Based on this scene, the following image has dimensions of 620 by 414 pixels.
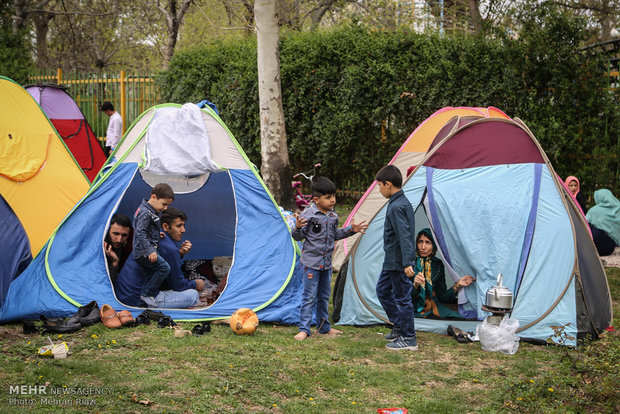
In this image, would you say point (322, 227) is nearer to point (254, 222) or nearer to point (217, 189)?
point (254, 222)

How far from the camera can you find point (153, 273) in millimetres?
5750

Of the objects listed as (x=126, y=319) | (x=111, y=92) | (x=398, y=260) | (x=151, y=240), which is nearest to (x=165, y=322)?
(x=126, y=319)

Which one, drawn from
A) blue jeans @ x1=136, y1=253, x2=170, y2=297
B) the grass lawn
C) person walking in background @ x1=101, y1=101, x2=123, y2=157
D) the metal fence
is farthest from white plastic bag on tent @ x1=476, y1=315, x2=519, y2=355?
the metal fence

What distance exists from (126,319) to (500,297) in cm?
299

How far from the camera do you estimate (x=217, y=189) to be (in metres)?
7.59

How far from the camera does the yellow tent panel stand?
6980 millimetres

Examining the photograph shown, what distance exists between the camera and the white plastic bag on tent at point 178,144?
5.83 m

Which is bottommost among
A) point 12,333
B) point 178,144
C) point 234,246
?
point 12,333

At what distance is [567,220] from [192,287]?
346 cm

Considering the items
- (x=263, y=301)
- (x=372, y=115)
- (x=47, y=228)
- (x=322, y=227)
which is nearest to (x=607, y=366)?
(x=322, y=227)

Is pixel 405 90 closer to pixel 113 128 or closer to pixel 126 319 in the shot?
pixel 113 128

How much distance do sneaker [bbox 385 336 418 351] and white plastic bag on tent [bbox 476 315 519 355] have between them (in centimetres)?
53

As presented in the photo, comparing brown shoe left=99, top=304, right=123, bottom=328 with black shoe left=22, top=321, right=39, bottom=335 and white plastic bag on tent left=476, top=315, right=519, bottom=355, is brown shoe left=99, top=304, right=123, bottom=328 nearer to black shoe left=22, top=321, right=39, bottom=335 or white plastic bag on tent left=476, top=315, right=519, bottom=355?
black shoe left=22, top=321, right=39, bottom=335

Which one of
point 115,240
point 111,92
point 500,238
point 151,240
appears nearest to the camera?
point 500,238
